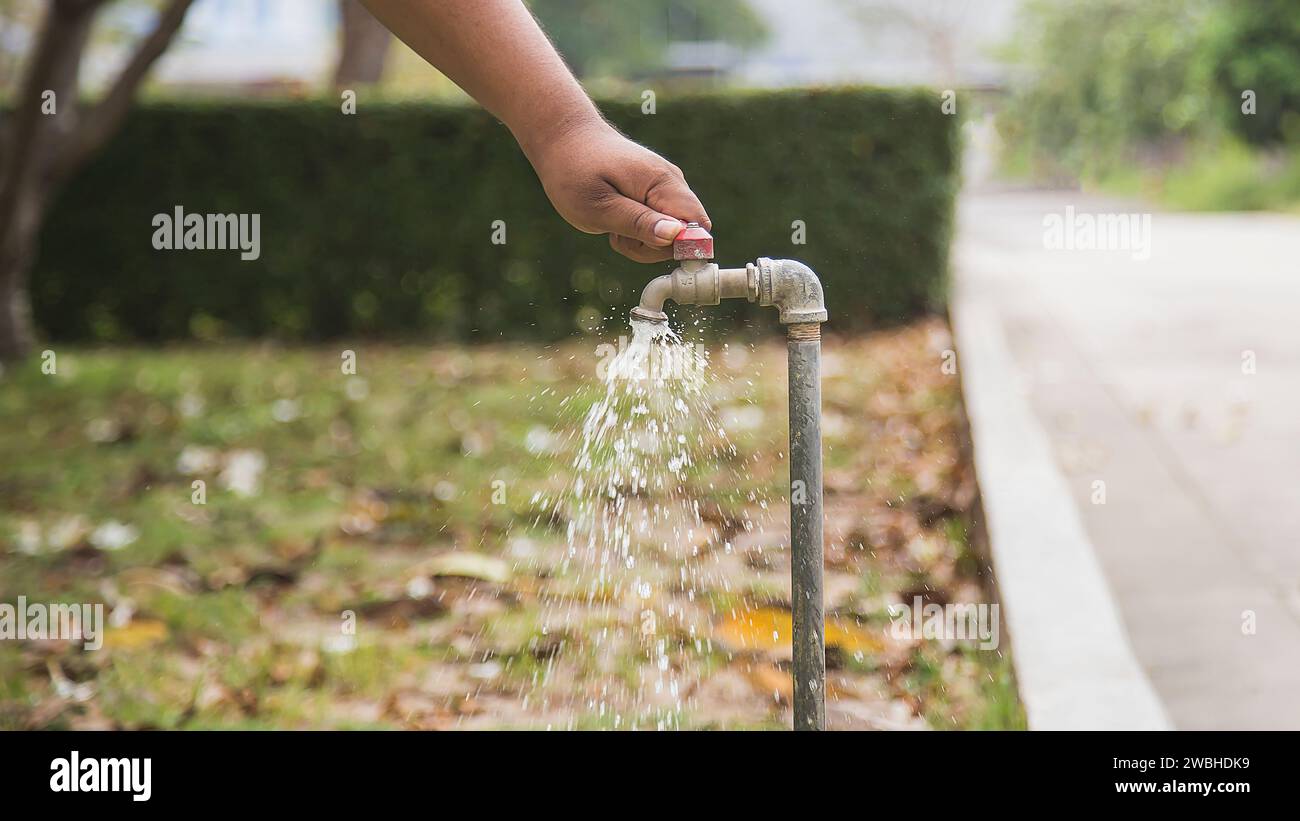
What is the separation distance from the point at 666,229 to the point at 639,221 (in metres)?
0.03

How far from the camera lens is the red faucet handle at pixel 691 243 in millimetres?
1468

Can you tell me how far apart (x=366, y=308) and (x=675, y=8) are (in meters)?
47.4

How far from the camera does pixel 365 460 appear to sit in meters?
4.74

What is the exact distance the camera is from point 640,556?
3.53 m

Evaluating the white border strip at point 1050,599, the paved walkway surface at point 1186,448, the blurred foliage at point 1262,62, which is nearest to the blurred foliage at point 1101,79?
the blurred foliage at point 1262,62

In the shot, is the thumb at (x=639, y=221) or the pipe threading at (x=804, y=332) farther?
the pipe threading at (x=804, y=332)

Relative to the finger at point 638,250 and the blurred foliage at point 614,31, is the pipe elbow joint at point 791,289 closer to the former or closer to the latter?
the finger at point 638,250

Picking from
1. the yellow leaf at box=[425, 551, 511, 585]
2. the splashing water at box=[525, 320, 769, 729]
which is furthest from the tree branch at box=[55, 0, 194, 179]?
the yellow leaf at box=[425, 551, 511, 585]

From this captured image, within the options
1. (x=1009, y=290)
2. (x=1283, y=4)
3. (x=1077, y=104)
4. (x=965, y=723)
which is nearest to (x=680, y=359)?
(x=965, y=723)

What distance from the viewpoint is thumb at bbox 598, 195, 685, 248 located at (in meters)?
1.44

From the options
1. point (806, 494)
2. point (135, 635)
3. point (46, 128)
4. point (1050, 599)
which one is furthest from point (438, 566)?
point (46, 128)

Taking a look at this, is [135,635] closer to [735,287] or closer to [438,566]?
[438,566]

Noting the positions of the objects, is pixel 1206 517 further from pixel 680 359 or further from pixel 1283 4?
pixel 1283 4

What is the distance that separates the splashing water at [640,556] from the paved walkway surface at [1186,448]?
94cm
